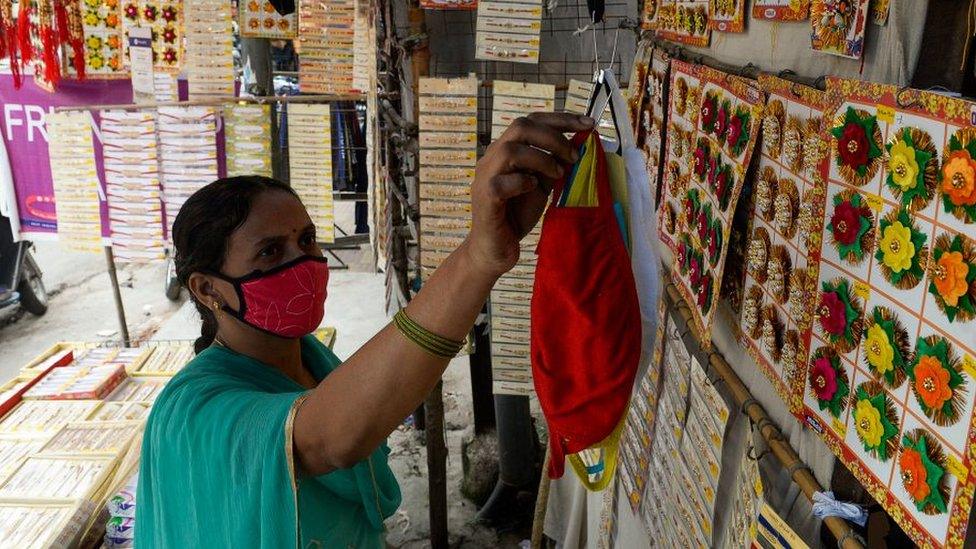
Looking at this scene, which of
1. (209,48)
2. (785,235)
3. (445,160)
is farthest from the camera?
(209,48)

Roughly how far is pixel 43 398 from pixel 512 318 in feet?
7.85

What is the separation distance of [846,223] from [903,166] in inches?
5.9

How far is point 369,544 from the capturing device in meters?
1.72

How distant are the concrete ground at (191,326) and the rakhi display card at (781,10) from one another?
3251 millimetres

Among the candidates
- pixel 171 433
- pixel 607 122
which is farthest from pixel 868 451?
pixel 607 122

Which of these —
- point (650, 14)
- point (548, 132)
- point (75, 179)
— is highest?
point (650, 14)

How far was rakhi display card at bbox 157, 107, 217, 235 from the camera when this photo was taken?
458 cm

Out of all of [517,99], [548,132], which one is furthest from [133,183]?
[548,132]

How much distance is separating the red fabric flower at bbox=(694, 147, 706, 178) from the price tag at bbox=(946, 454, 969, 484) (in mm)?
907

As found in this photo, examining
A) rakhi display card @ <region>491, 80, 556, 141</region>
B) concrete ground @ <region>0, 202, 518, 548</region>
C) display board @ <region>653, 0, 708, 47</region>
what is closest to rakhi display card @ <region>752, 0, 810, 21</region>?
display board @ <region>653, 0, 708, 47</region>

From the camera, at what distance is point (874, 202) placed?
93 centimetres

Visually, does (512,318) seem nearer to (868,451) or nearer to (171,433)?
(171,433)

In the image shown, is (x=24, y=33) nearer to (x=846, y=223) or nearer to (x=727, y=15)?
(x=727, y=15)

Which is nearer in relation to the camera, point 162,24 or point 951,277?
point 951,277
